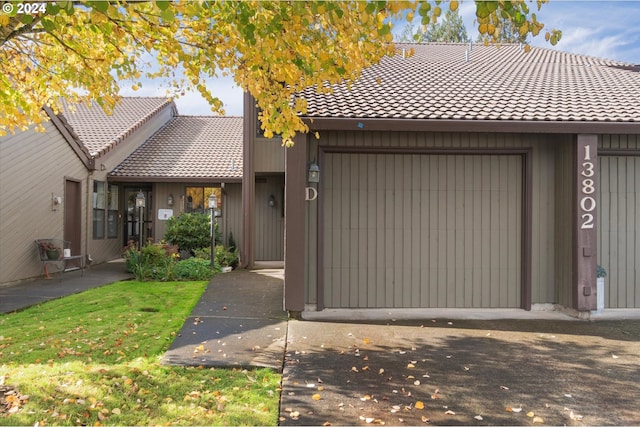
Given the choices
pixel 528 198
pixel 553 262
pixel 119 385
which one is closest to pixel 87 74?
pixel 119 385

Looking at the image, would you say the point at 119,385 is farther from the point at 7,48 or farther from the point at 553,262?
the point at 553,262

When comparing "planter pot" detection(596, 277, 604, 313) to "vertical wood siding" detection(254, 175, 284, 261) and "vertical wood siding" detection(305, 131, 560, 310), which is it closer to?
"vertical wood siding" detection(305, 131, 560, 310)

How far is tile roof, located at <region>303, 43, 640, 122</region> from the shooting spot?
702cm

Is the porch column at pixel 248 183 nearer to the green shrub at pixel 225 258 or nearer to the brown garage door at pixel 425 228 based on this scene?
the green shrub at pixel 225 258

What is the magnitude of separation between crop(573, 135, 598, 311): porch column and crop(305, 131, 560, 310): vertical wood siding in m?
0.37

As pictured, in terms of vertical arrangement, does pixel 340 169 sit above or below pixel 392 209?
above

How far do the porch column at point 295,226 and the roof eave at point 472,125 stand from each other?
1.64 feet

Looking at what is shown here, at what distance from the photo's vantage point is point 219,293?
870cm

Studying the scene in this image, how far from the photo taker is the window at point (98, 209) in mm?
13972

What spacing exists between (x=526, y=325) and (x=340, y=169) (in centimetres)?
355

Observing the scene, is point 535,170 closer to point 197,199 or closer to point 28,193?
point 28,193

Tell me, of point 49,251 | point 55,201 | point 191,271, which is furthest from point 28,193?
point 191,271

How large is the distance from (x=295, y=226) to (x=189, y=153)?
11109mm

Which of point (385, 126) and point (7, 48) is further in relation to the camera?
point (385, 126)
